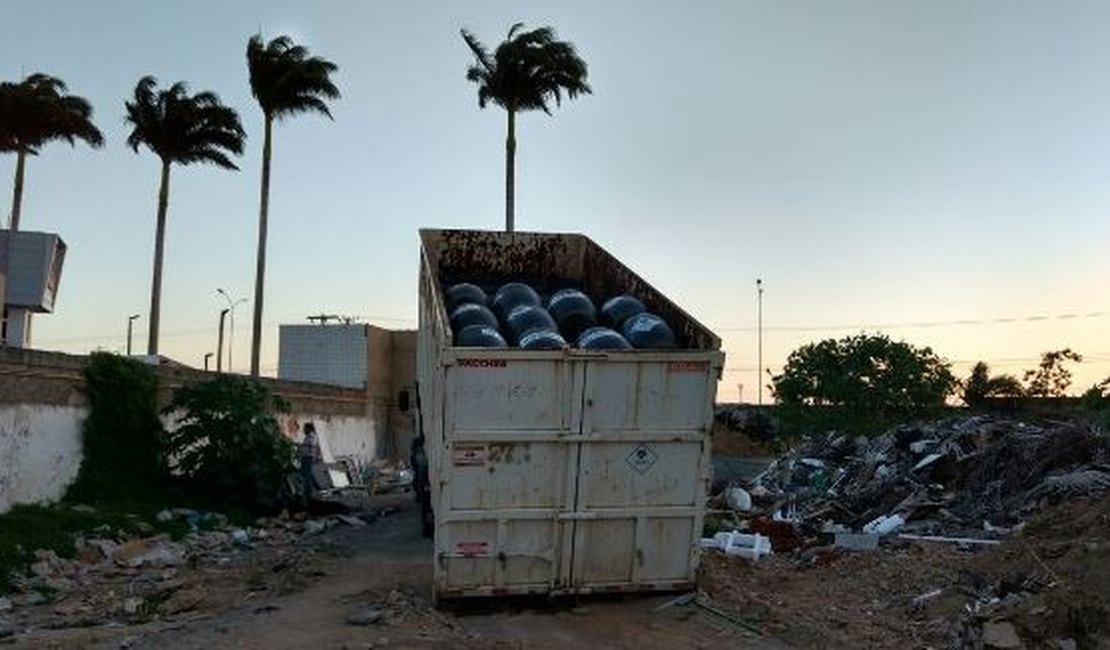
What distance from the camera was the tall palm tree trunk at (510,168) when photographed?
33.3 m

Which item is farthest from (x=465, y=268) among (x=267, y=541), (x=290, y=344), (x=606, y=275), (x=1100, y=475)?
(x=290, y=344)

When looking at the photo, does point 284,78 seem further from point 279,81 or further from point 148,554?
point 148,554

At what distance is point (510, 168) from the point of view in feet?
110

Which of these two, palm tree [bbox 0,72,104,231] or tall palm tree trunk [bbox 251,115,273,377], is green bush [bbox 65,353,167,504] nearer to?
tall palm tree trunk [bbox 251,115,273,377]

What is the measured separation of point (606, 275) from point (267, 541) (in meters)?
6.78

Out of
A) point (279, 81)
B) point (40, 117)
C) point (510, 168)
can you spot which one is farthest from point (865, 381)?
point (40, 117)

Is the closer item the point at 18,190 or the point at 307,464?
the point at 307,464

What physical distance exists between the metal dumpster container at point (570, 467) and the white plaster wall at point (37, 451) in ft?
25.2

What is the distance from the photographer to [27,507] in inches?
574

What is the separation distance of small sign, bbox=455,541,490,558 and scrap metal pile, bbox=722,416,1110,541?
6467mm

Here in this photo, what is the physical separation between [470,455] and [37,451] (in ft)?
29.3

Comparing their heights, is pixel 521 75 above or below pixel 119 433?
above

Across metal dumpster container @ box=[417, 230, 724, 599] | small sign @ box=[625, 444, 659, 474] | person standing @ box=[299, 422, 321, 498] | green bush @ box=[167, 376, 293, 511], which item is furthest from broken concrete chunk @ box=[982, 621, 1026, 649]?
person standing @ box=[299, 422, 321, 498]

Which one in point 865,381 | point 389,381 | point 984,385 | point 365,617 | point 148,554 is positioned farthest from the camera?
point 984,385
